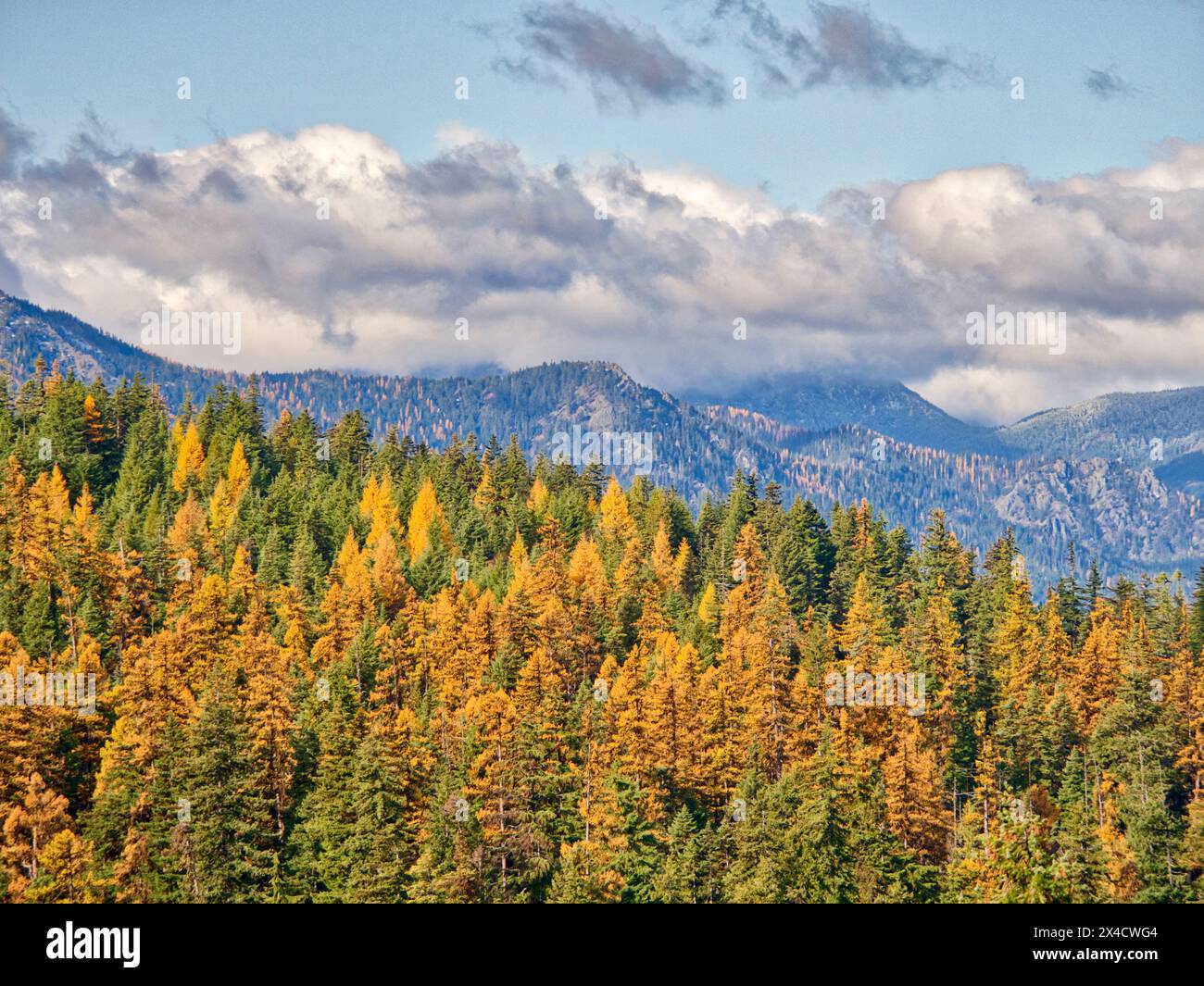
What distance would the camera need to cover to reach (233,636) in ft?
324

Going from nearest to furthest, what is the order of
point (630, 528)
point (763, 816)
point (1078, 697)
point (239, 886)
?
point (239, 886)
point (763, 816)
point (1078, 697)
point (630, 528)

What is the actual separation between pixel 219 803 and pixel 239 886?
4733 millimetres

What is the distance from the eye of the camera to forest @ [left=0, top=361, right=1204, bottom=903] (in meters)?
69.8

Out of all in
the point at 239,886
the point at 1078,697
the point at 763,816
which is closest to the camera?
the point at 239,886

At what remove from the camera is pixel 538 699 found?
3391 inches

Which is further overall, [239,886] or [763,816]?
[763,816]

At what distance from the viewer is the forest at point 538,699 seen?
69.8m

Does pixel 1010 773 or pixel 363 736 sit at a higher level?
pixel 363 736

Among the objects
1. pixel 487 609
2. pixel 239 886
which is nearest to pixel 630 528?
pixel 487 609
